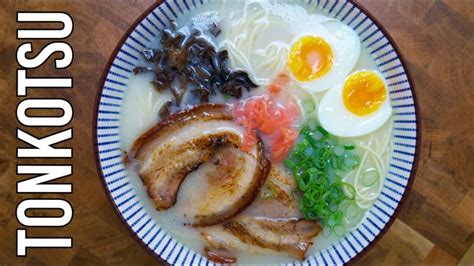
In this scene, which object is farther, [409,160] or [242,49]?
[242,49]

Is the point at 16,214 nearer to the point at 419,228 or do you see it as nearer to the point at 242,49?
the point at 242,49

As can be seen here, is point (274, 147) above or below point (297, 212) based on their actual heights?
above

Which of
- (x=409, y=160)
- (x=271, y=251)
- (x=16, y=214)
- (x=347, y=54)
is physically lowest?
(x=271, y=251)

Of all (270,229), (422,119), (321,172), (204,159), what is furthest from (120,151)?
(422,119)

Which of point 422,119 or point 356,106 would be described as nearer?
point 356,106

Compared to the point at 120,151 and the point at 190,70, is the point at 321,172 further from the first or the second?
the point at 120,151

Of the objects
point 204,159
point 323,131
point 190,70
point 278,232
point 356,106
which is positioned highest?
point 190,70

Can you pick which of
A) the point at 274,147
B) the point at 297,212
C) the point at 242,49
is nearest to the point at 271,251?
the point at 297,212
